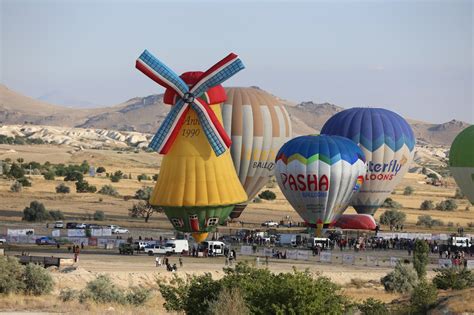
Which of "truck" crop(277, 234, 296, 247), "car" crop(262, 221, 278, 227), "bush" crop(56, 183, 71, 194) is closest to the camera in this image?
"truck" crop(277, 234, 296, 247)

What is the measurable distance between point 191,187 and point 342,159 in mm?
15974

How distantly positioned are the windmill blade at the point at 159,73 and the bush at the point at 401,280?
15.8 metres

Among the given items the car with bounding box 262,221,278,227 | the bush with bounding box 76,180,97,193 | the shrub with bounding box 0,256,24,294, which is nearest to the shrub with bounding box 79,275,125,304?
the shrub with bounding box 0,256,24,294

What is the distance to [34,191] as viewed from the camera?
10756cm

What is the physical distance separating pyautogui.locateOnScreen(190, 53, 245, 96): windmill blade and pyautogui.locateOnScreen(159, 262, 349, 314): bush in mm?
27539

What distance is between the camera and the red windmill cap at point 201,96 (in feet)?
204

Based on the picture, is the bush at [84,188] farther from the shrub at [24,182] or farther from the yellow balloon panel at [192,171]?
the yellow balloon panel at [192,171]

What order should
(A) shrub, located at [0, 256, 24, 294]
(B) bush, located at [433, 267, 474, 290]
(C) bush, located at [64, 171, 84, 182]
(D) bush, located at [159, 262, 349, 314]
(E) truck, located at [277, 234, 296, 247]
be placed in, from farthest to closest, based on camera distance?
(C) bush, located at [64, 171, 84, 182] → (E) truck, located at [277, 234, 296, 247] → (B) bush, located at [433, 267, 474, 290] → (A) shrub, located at [0, 256, 24, 294] → (D) bush, located at [159, 262, 349, 314]

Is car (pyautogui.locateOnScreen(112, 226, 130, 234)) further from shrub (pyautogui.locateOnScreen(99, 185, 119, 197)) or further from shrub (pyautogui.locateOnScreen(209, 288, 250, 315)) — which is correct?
shrub (pyautogui.locateOnScreen(209, 288, 250, 315))

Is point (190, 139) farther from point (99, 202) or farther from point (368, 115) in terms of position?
point (99, 202)

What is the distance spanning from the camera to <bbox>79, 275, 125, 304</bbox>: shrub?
138ft

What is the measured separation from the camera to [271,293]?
3272 centimetres

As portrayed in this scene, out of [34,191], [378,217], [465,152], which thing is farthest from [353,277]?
[34,191]

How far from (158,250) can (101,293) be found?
23.1 metres
